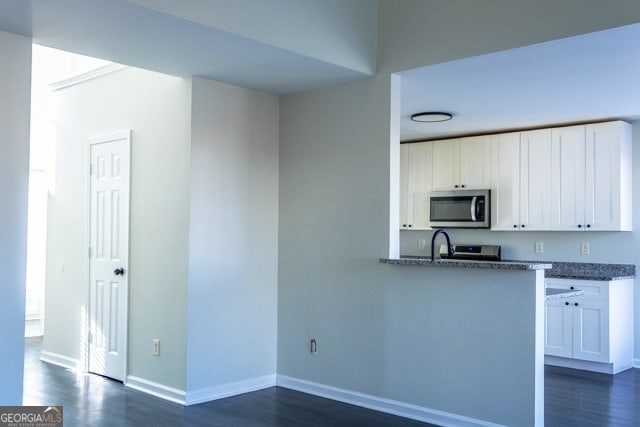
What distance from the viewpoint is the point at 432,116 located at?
5.66m

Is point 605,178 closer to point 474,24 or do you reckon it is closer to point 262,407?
point 474,24

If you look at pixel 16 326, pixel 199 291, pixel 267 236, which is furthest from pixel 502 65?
pixel 16 326

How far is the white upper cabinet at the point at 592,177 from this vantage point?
5664 mm

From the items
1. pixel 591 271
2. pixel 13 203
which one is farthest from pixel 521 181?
pixel 13 203

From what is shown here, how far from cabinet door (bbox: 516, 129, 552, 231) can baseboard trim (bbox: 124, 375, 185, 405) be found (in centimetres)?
372

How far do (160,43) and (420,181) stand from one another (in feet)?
13.1

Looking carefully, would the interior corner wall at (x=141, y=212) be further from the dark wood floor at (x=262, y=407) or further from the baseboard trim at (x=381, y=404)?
the baseboard trim at (x=381, y=404)

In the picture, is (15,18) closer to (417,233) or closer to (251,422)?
(251,422)

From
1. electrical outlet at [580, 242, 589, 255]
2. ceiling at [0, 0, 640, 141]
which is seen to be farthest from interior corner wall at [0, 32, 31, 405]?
electrical outlet at [580, 242, 589, 255]

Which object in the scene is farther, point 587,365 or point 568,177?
point 568,177

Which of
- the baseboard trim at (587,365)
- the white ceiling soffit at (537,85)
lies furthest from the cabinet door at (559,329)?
the white ceiling soffit at (537,85)

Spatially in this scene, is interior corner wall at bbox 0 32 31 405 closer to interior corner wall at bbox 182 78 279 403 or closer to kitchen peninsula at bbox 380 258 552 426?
interior corner wall at bbox 182 78 279 403

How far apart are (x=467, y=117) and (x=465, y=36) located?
6.40 ft

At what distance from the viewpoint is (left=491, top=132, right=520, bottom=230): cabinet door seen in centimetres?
632
